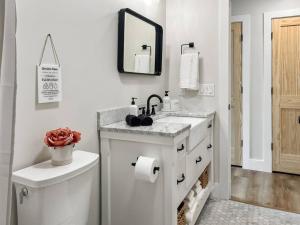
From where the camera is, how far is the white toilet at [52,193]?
1.07m

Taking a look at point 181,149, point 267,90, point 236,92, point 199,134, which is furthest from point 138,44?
point 267,90

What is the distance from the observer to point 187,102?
2.74 metres

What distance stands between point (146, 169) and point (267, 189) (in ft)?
6.60

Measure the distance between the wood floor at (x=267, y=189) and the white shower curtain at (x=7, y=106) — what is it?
236 cm

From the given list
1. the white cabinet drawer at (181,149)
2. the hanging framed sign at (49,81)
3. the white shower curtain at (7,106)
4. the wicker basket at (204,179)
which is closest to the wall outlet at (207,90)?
the wicker basket at (204,179)

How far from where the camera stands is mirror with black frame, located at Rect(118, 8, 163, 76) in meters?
1.92

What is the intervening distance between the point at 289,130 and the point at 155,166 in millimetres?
2550

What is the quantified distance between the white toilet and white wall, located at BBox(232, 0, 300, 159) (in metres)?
2.85

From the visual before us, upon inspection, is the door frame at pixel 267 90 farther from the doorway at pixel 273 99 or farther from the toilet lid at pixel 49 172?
the toilet lid at pixel 49 172

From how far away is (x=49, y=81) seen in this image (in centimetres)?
133

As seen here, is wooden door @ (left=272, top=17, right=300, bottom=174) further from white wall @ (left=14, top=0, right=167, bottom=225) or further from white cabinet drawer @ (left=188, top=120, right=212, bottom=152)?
white wall @ (left=14, top=0, right=167, bottom=225)

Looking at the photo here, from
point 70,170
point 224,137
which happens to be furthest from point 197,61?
point 70,170

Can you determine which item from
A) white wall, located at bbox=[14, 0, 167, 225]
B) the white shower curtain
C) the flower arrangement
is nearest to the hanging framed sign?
white wall, located at bbox=[14, 0, 167, 225]

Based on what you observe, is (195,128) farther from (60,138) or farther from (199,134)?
(60,138)
